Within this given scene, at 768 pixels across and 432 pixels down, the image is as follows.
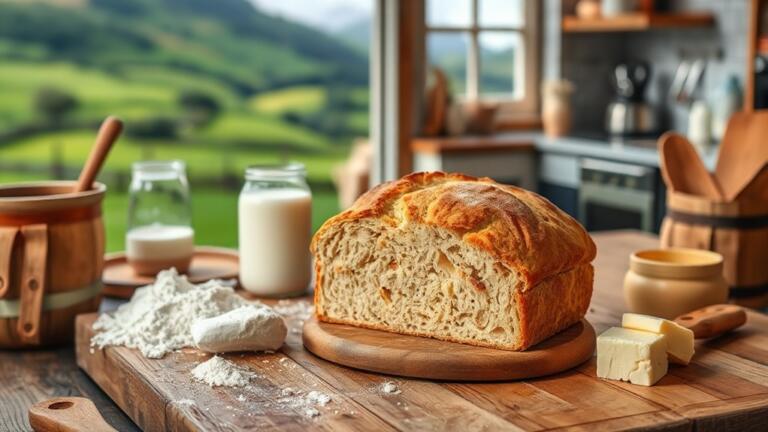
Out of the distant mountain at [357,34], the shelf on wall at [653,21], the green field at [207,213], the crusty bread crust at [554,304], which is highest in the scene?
the distant mountain at [357,34]

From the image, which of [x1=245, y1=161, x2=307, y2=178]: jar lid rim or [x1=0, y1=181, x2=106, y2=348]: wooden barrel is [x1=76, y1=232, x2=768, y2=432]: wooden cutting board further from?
[x1=245, y1=161, x2=307, y2=178]: jar lid rim

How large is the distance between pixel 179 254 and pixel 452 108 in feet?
9.98

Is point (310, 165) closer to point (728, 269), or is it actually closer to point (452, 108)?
point (452, 108)

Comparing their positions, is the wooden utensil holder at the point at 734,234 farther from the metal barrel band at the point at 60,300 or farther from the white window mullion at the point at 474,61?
the white window mullion at the point at 474,61

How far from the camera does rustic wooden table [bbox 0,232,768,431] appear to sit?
1.22 m

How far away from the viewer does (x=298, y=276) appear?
6.28 feet

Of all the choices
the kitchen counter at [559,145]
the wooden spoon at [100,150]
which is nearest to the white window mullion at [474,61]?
the kitchen counter at [559,145]

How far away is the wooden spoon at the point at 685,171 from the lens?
1.89 meters

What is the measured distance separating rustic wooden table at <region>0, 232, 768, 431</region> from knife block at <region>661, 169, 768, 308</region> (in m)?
0.23

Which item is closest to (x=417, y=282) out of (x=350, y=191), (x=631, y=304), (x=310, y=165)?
(x=631, y=304)

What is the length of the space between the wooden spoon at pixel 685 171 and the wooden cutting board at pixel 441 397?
1.26 ft

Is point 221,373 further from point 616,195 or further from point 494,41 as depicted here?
point 494,41

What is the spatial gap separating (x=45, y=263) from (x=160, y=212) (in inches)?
14.2

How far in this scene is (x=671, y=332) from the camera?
1407 millimetres
